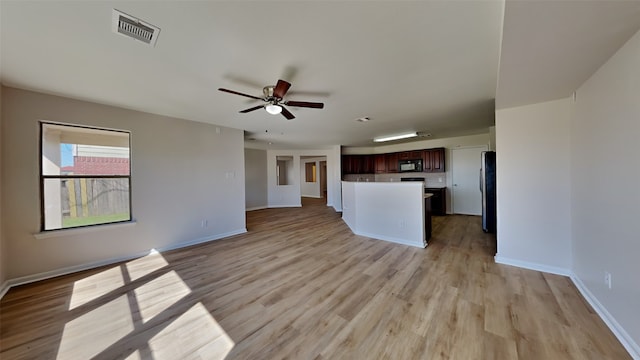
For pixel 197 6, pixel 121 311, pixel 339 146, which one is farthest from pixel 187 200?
pixel 339 146

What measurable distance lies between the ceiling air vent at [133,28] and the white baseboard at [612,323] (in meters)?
4.12

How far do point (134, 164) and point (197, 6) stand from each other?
10.4ft

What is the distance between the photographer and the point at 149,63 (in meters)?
2.08

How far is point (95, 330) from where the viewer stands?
1.79 metres

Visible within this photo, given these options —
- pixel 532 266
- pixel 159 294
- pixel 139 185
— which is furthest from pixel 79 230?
pixel 532 266

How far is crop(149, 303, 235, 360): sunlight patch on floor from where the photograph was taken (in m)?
1.53

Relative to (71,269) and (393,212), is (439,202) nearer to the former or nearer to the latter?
(393,212)

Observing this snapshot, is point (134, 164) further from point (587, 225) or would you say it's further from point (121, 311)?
point (587, 225)

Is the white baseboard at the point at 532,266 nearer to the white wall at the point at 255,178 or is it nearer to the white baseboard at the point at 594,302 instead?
the white baseboard at the point at 594,302

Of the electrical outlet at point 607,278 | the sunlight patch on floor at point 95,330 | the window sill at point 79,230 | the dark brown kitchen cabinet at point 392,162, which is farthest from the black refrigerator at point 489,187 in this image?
the window sill at point 79,230

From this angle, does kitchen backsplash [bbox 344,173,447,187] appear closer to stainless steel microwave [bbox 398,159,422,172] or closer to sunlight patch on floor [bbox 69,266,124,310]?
stainless steel microwave [bbox 398,159,422,172]

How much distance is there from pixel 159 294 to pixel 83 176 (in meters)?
2.33

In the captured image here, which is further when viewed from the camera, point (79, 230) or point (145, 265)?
point (145, 265)

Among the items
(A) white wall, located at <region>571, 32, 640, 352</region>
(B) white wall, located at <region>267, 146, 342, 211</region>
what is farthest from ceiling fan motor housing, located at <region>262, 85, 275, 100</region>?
(B) white wall, located at <region>267, 146, 342, 211</region>
